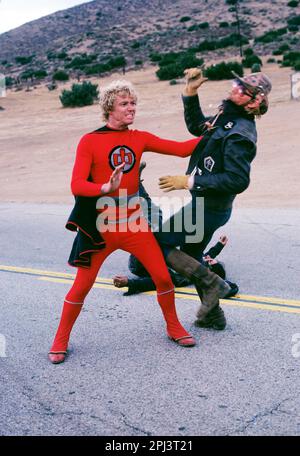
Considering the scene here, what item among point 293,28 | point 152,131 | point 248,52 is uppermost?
point 293,28

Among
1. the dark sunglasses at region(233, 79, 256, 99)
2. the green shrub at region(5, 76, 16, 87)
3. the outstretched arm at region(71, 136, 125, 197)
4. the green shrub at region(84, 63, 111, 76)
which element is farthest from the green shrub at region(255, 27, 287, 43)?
the outstretched arm at region(71, 136, 125, 197)

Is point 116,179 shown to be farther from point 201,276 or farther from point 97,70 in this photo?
point 97,70

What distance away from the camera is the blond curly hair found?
4703 mm

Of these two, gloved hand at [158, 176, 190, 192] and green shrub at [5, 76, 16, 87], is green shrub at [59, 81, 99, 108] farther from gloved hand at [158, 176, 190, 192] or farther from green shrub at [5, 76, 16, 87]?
gloved hand at [158, 176, 190, 192]

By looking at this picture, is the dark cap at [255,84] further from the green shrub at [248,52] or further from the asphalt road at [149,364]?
the green shrub at [248,52]

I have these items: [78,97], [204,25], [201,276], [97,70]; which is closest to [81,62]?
[97,70]

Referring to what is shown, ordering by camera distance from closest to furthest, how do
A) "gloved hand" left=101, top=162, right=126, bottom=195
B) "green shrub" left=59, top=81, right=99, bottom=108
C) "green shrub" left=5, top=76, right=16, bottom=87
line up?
"gloved hand" left=101, top=162, right=126, bottom=195, "green shrub" left=59, top=81, right=99, bottom=108, "green shrub" left=5, top=76, right=16, bottom=87

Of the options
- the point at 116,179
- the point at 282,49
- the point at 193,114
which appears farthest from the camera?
the point at 282,49

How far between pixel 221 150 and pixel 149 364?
1794mm

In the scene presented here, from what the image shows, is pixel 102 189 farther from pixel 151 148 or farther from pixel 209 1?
pixel 209 1

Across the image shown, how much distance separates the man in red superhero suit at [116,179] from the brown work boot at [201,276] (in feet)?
0.74

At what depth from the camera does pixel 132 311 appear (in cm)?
625

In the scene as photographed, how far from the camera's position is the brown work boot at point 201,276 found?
5.20 m

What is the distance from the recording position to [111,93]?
471cm
